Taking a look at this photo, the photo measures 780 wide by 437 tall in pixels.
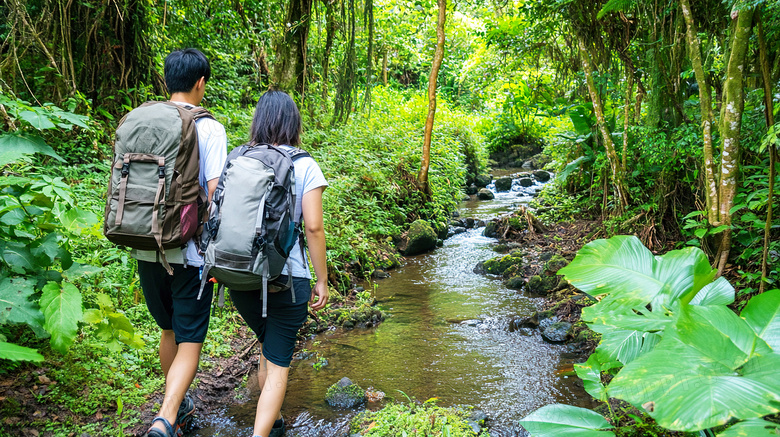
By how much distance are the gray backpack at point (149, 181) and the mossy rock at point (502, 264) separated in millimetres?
5274

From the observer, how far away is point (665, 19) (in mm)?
5168

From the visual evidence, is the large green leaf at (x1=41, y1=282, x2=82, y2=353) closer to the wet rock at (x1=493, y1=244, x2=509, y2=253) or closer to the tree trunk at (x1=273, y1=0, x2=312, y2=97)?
the tree trunk at (x1=273, y1=0, x2=312, y2=97)

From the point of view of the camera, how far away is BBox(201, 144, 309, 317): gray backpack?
208cm

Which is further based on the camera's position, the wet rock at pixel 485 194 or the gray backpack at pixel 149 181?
the wet rock at pixel 485 194

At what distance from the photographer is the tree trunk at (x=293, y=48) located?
655cm

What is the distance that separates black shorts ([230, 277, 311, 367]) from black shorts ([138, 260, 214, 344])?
0.71 feet

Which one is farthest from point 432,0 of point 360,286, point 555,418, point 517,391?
point 555,418

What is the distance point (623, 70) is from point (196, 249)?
7078 mm

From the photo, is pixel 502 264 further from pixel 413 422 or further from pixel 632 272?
pixel 632 272

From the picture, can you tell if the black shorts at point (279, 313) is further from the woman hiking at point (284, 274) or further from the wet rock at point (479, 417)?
the wet rock at point (479, 417)

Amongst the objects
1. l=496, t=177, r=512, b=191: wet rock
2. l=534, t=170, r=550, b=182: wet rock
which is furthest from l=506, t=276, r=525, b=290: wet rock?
l=534, t=170, r=550, b=182: wet rock

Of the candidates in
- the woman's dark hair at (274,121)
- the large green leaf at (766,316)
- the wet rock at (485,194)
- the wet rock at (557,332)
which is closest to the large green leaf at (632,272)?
the large green leaf at (766,316)

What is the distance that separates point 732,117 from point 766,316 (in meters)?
2.46

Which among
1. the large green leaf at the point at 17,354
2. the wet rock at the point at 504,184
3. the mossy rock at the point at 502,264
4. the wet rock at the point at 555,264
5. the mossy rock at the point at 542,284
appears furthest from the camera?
the wet rock at the point at 504,184
